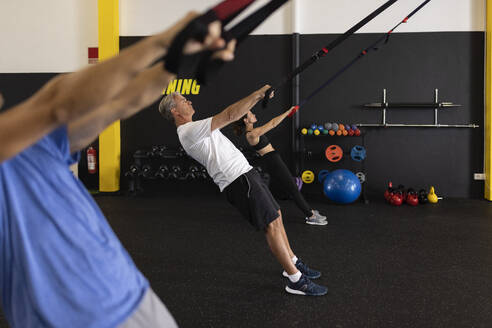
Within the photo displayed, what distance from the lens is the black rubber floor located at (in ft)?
6.34

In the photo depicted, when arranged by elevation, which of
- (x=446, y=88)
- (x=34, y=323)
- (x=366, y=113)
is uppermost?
(x=446, y=88)

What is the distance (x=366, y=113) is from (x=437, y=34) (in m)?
1.42

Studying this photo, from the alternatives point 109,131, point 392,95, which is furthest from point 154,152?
point 392,95

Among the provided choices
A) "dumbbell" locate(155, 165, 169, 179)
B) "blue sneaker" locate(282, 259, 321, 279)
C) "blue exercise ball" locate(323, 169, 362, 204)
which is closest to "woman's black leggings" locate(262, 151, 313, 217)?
"blue exercise ball" locate(323, 169, 362, 204)

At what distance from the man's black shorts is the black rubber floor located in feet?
1.47

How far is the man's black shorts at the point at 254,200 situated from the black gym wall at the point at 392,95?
10.9 ft

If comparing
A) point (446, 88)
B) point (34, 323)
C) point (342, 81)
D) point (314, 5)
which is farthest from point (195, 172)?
point (34, 323)

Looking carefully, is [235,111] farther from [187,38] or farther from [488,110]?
[488,110]

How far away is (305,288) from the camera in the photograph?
2135mm

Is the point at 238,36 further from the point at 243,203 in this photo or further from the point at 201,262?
the point at 201,262

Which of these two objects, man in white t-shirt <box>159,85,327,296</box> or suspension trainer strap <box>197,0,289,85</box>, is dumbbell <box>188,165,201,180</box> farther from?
suspension trainer strap <box>197,0,289,85</box>

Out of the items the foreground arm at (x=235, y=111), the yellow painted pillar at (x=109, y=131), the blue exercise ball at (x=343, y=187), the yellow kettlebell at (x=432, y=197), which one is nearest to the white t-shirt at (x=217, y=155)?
the foreground arm at (x=235, y=111)

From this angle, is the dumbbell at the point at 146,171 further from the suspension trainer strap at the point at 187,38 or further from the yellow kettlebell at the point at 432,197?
the suspension trainer strap at the point at 187,38

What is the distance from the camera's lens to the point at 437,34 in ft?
16.9
